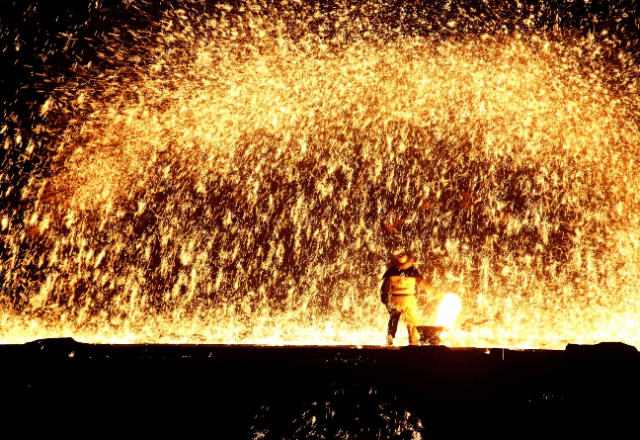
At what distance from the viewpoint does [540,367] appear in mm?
2473

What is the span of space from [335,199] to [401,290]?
16.6 feet

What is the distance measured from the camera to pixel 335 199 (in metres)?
9.76

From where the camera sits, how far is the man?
188 inches

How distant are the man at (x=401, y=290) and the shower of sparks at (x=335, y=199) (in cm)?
304

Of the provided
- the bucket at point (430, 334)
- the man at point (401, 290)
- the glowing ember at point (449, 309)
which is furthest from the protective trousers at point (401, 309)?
the bucket at point (430, 334)

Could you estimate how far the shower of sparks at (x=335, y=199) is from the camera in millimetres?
7230

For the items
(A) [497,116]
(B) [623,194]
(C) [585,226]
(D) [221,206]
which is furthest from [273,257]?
(B) [623,194]

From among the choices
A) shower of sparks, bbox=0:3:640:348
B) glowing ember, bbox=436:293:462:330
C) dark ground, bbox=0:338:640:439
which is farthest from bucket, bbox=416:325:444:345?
shower of sparks, bbox=0:3:640:348

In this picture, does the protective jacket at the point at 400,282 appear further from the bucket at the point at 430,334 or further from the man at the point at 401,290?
the bucket at the point at 430,334

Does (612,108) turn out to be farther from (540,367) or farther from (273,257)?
(540,367)

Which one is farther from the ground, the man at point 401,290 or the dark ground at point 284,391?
the man at point 401,290

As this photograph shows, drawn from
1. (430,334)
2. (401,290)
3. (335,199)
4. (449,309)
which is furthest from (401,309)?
(335,199)

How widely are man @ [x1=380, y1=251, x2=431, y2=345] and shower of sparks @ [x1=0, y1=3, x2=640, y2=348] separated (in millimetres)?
3038

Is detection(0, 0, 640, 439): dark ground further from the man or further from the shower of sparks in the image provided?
the shower of sparks
